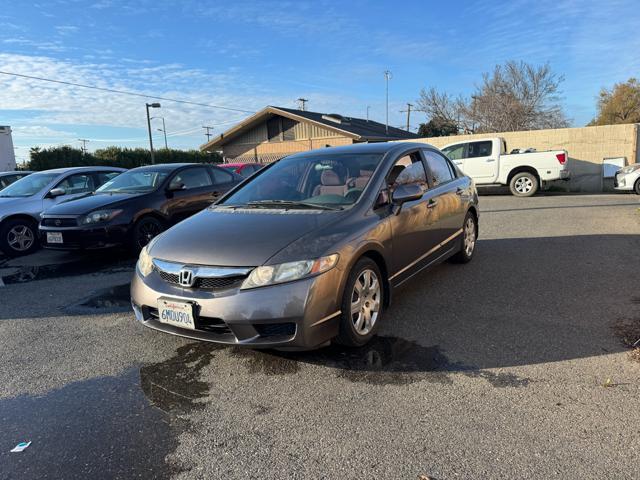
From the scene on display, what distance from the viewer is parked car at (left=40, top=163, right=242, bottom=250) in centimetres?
671

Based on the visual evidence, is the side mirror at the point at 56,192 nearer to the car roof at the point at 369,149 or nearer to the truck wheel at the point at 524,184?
the car roof at the point at 369,149

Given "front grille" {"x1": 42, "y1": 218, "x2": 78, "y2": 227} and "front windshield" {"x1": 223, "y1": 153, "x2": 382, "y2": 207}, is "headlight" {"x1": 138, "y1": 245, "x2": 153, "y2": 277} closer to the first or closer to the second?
"front windshield" {"x1": 223, "y1": 153, "x2": 382, "y2": 207}

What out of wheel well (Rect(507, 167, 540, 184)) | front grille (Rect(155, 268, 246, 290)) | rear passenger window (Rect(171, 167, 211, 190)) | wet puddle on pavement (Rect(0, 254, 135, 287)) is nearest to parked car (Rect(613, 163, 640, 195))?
wheel well (Rect(507, 167, 540, 184))

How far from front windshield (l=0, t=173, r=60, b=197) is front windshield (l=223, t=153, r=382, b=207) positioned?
620 centimetres

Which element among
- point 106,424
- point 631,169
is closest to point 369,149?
point 106,424

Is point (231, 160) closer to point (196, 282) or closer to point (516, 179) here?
point (516, 179)

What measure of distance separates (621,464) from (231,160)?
3076 cm

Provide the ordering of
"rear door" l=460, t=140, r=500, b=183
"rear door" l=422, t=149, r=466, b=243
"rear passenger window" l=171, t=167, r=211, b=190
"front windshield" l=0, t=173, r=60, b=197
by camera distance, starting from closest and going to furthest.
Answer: "rear door" l=422, t=149, r=466, b=243 → "rear passenger window" l=171, t=167, r=211, b=190 → "front windshield" l=0, t=173, r=60, b=197 → "rear door" l=460, t=140, r=500, b=183

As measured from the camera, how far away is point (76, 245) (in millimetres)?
6730

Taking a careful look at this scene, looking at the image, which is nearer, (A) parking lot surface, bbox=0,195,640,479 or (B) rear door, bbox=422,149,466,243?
(A) parking lot surface, bbox=0,195,640,479

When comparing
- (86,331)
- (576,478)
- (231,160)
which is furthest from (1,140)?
(576,478)

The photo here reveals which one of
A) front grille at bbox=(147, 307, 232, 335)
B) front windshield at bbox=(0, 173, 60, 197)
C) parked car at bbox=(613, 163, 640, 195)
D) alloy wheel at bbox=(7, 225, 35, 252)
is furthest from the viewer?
parked car at bbox=(613, 163, 640, 195)

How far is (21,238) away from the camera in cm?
823

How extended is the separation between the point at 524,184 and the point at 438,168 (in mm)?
9985
